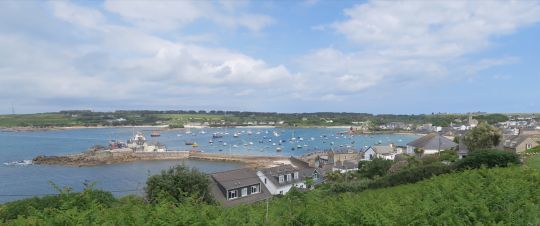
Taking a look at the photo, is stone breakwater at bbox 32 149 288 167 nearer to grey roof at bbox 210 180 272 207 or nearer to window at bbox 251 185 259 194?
window at bbox 251 185 259 194

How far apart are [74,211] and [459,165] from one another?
19.7 m

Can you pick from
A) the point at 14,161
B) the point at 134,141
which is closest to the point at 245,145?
the point at 134,141

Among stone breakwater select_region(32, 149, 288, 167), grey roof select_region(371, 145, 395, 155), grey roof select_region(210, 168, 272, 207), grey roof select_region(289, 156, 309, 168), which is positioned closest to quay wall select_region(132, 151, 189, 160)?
stone breakwater select_region(32, 149, 288, 167)

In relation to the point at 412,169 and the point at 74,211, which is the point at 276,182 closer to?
the point at 412,169

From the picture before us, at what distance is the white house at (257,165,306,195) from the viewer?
31156mm

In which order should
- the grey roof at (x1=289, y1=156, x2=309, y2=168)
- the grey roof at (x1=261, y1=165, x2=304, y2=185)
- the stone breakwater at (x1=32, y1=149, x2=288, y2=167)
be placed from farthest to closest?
the stone breakwater at (x1=32, y1=149, x2=288, y2=167) < the grey roof at (x1=289, y1=156, x2=309, y2=168) < the grey roof at (x1=261, y1=165, x2=304, y2=185)

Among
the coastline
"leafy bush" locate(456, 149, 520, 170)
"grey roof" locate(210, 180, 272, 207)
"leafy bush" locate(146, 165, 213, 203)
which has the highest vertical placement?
"leafy bush" locate(456, 149, 520, 170)

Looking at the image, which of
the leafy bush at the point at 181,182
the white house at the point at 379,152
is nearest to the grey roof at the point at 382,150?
the white house at the point at 379,152

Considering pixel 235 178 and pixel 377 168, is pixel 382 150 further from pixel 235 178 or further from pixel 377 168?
pixel 235 178

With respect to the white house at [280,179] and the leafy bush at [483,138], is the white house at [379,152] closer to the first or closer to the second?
the white house at [280,179]

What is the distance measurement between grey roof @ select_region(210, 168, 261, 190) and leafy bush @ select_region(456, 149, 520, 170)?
12.5 metres

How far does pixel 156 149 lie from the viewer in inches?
3009

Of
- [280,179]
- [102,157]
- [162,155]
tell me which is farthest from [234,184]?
[162,155]

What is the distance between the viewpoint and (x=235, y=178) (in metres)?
26.5
